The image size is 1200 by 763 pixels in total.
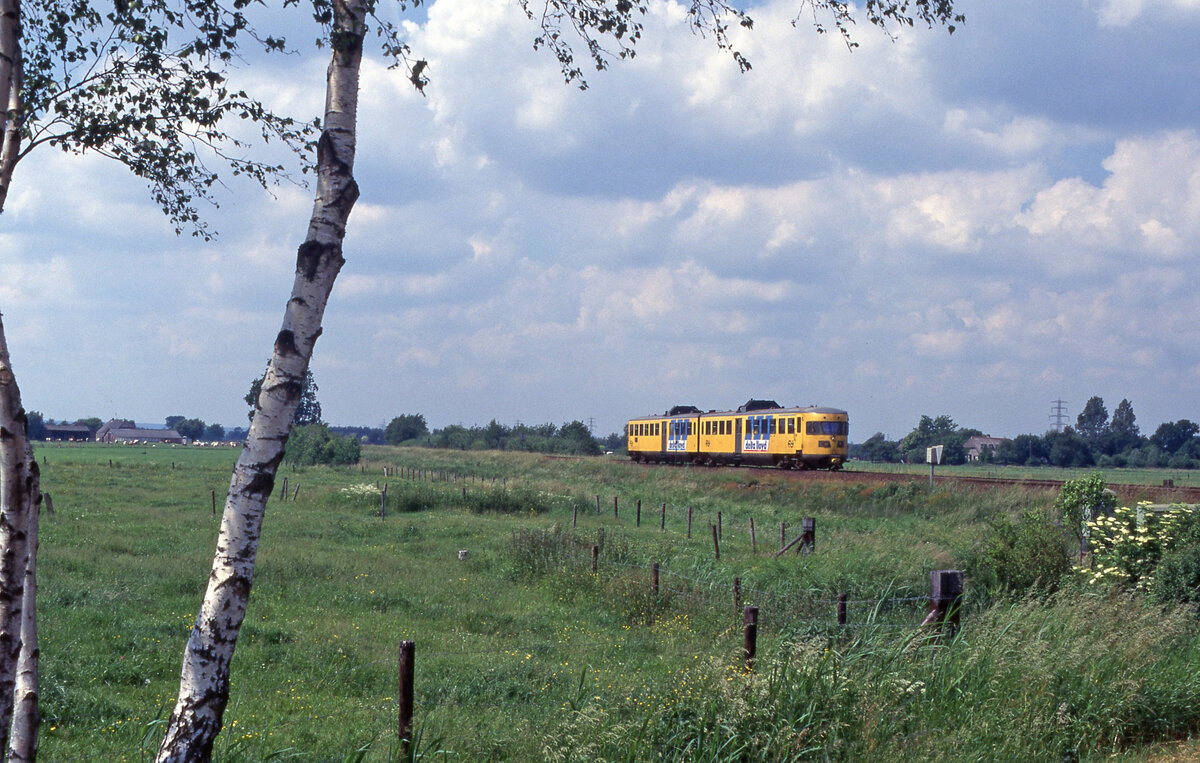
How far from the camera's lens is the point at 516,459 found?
234 feet

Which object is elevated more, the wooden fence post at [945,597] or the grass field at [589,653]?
the wooden fence post at [945,597]

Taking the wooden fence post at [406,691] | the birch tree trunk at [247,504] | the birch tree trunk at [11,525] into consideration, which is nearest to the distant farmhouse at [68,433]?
the wooden fence post at [406,691]

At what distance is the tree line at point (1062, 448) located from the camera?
86.9 m

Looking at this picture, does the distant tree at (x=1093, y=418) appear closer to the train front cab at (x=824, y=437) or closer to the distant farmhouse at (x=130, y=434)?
the train front cab at (x=824, y=437)

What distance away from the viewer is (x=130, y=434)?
162000mm

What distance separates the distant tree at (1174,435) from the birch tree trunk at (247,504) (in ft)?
355

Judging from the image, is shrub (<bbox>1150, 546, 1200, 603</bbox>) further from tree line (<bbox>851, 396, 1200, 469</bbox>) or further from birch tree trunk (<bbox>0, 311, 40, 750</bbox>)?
tree line (<bbox>851, 396, 1200, 469</bbox>)

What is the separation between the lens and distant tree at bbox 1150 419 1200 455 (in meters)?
96.9

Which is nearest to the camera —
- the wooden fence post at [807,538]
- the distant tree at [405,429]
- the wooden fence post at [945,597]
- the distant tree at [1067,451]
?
the wooden fence post at [945,597]

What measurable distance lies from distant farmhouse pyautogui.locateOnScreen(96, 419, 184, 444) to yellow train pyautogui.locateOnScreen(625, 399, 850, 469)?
128 m

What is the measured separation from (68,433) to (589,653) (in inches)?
6766

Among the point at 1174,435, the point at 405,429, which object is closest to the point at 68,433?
the point at 405,429

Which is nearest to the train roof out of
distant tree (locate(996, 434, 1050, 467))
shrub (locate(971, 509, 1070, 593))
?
shrub (locate(971, 509, 1070, 593))

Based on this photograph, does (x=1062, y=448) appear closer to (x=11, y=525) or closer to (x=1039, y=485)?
(x=1039, y=485)
